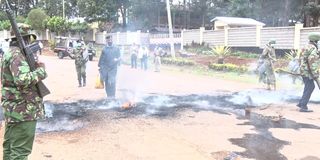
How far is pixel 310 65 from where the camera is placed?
9.95 metres

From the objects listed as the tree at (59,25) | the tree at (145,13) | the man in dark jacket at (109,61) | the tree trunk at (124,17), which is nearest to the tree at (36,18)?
the tree at (59,25)

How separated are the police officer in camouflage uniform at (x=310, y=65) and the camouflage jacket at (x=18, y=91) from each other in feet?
23.2

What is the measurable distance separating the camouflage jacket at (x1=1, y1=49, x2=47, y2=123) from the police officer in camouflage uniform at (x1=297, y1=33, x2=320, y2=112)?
7.07m

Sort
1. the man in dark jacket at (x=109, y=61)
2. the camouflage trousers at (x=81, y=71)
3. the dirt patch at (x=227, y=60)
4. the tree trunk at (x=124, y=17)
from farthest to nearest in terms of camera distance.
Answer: the tree trunk at (x=124, y=17) → the dirt patch at (x=227, y=60) → the camouflage trousers at (x=81, y=71) → the man in dark jacket at (x=109, y=61)

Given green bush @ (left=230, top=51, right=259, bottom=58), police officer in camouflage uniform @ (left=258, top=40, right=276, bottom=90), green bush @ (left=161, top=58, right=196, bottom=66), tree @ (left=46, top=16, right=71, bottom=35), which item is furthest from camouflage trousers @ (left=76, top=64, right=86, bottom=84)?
tree @ (left=46, top=16, right=71, bottom=35)

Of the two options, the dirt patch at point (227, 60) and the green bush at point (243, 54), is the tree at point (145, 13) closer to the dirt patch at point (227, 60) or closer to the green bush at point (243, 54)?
the dirt patch at point (227, 60)

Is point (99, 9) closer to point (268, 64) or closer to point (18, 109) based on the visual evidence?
point (268, 64)

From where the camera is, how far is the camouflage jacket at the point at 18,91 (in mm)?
4242

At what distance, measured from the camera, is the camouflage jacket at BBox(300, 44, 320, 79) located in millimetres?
9930

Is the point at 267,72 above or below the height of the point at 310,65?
below

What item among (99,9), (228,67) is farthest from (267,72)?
(99,9)

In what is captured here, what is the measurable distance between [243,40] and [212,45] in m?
3.86

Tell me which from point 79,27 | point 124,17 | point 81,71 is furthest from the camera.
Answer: point 79,27

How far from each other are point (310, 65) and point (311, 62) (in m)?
0.07
